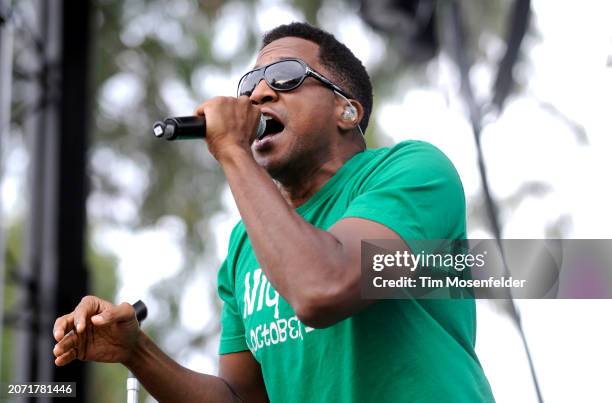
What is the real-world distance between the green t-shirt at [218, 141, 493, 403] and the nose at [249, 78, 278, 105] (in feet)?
1.14

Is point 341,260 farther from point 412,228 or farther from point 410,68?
point 410,68

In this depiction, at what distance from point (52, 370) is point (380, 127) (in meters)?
4.20

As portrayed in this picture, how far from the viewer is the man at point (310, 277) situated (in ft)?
6.32

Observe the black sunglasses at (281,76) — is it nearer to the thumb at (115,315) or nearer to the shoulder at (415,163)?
the shoulder at (415,163)

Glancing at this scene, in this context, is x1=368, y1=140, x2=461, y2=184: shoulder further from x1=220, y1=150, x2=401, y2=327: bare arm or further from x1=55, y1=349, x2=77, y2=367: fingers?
x1=55, y1=349, x2=77, y2=367: fingers

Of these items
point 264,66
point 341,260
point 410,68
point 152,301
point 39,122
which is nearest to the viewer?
point 341,260

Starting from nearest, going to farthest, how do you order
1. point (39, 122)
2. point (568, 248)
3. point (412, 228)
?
point (412, 228) < point (568, 248) < point (39, 122)

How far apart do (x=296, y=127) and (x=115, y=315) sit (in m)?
0.70

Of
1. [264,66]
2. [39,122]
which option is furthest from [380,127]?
[264,66]

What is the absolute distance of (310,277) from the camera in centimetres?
187

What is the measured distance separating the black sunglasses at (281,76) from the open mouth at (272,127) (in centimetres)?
9

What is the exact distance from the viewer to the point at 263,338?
2.32 meters

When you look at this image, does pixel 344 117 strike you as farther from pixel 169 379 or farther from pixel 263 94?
pixel 169 379

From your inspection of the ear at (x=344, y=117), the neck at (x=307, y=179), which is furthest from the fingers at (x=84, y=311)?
the ear at (x=344, y=117)
